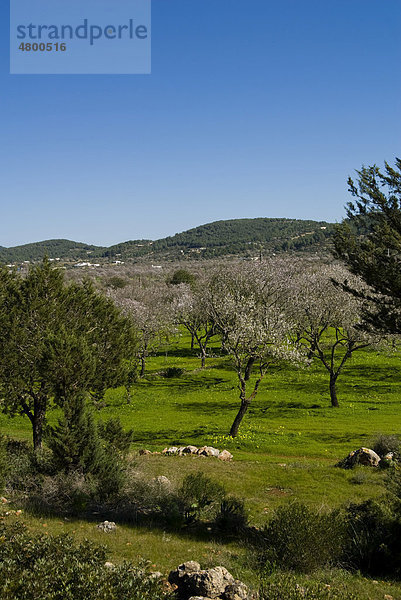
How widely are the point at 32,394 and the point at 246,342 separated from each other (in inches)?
552

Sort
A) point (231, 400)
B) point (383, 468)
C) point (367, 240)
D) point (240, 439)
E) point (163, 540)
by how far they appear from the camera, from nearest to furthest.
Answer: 1. point (163, 540)
2. point (367, 240)
3. point (383, 468)
4. point (240, 439)
5. point (231, 400)

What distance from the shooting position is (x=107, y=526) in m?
13.6

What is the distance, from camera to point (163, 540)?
1318 centimetres

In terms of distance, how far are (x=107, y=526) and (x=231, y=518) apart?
386 cm

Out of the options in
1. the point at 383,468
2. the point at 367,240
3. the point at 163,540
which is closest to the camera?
the point at 163,540

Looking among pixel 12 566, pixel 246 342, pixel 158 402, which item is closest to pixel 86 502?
pixel 12 566

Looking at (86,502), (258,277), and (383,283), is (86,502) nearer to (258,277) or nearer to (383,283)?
(383,283)

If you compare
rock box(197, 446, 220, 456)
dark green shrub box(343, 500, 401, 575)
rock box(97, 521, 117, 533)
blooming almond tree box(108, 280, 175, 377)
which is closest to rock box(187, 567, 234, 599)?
dark green shrub box(343, 500, 401, 575)

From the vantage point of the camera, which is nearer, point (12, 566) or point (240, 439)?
point (12, 566)

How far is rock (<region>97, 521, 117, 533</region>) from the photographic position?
13.5 metres

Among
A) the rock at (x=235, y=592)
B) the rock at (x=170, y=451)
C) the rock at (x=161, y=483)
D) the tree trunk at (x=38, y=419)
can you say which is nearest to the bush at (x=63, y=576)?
the rock at (x=235, y=592)

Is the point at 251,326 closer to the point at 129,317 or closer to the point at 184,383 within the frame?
the point at 129,317

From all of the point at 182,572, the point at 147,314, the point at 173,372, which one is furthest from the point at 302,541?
the point at 147,314

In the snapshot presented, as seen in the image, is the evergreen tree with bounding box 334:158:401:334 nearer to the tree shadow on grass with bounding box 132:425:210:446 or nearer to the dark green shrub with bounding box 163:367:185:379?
the tree shadow on grass with bounding box 132:425:210:446
